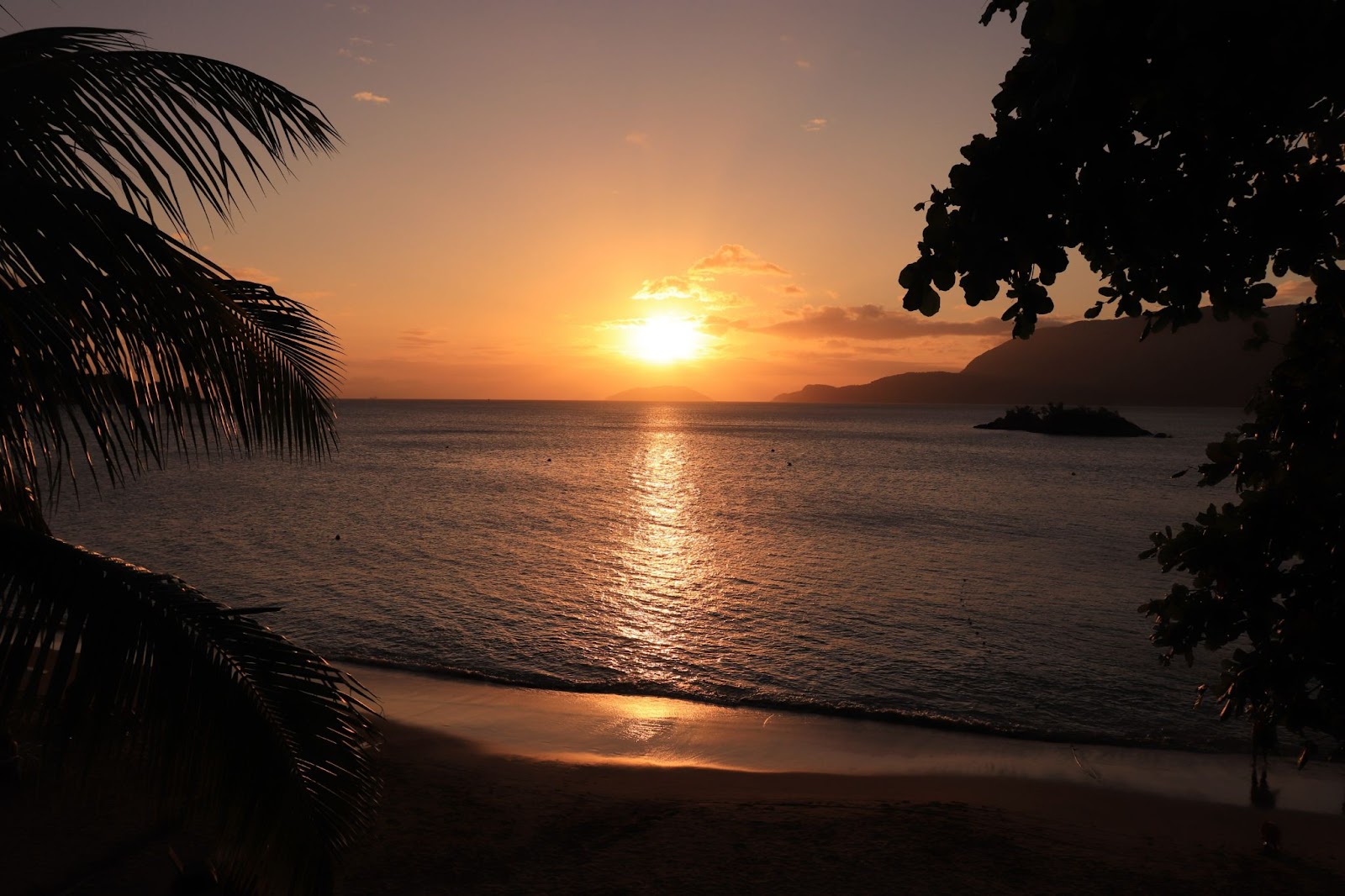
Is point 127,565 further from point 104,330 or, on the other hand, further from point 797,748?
point 797,748

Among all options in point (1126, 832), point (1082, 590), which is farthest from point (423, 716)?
point (1082, 590)

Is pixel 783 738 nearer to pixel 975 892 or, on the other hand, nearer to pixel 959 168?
pixel 975 892

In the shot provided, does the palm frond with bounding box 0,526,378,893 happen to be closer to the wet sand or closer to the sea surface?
the wet sand

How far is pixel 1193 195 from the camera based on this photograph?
11.9ft

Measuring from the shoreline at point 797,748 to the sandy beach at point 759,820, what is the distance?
0.05m

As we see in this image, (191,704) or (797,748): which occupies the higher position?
(191,704)

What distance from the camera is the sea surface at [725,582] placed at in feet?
53.4

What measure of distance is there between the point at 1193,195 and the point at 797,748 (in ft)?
36.7

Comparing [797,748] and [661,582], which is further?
[661,582]

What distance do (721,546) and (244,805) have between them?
1222 inches

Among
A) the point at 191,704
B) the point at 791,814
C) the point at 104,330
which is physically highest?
the point at 104,330

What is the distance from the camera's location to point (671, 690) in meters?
16.1

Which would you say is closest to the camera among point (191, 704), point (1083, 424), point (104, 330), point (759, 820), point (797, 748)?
point (191, 704)

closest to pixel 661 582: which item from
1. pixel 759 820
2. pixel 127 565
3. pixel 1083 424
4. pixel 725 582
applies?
pixel 725 582
